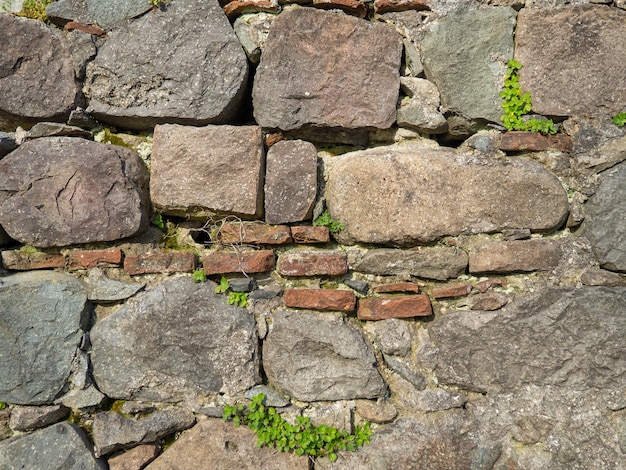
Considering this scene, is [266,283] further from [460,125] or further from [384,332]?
[460,125]

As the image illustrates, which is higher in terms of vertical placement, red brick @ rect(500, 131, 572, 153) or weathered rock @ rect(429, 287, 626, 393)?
red brick @ rect(500, 131, 572, 153)

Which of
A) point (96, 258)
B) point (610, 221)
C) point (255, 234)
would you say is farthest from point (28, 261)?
point (610, 221)

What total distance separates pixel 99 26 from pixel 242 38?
615 mm

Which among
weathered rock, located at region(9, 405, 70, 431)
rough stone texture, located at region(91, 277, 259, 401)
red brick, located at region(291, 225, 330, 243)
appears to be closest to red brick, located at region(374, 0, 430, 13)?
red brick, located at region(291, 225, 330, 243)

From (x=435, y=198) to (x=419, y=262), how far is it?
26 centimetres

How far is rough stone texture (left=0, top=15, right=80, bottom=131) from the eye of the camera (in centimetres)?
197

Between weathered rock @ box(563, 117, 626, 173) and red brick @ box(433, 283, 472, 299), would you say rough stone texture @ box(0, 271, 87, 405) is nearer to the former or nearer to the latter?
red brick @ box(433, 283, 472, 299)

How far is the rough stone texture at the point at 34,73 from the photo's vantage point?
197 cm

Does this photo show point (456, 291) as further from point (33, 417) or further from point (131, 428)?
point (33, 417)

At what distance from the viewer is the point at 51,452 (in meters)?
1.77

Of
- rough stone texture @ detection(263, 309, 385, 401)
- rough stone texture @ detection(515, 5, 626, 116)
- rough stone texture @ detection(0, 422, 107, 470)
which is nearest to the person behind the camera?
rough stone texture @ detection(0, 422, 107, 470)

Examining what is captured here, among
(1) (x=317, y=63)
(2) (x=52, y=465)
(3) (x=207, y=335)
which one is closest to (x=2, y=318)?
(2) (x=52, y=465)

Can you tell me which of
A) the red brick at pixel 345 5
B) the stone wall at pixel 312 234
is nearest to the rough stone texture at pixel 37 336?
the stone wall at pixel 312 234

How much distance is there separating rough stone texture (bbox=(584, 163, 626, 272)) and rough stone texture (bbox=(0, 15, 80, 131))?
7.14 feet
